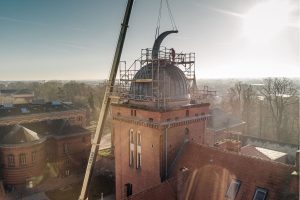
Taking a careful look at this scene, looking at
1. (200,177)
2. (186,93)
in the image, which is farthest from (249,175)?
(186,93)

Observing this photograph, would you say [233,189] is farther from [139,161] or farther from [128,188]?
[128,188]

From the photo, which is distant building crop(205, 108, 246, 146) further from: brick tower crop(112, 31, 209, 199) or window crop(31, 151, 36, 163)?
window crop(31, 151, 36, 163)

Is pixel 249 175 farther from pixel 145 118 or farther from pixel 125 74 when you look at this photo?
pixel 125 74

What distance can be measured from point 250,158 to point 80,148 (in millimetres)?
31626

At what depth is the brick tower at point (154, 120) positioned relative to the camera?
18.0m

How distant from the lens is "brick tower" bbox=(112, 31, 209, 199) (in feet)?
58.9

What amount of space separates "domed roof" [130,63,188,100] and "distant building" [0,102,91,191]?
23143mm

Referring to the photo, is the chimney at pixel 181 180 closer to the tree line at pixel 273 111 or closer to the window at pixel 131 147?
the window at pixel 131 147

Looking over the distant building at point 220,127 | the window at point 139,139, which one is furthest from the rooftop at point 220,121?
the window at point 139,139

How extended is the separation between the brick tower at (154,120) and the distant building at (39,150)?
19.8 meters

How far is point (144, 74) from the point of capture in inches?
763

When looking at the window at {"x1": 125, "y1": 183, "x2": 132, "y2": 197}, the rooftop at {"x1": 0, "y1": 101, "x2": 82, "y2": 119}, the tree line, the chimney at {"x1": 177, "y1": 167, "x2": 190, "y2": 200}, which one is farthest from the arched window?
the tree line

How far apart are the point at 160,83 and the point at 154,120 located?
8.94ft

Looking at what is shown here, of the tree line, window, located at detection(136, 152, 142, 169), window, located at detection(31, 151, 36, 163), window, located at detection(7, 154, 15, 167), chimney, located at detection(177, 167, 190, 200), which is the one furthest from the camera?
the tree line
